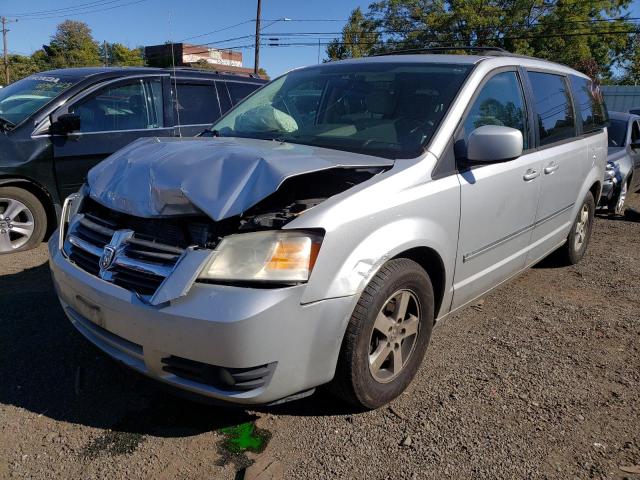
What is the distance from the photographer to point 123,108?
5.76 meters

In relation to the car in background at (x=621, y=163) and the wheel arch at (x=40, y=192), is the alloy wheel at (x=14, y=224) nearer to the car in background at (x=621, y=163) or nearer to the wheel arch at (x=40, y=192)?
the wheel arch at (x=40, y=192)

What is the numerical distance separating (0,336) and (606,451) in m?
3.60

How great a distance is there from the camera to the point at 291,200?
258cm

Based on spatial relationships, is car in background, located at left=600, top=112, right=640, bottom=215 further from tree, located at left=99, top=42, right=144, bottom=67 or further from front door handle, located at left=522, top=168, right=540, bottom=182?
tree, located at left=99, top=42, right=144, bottom=67

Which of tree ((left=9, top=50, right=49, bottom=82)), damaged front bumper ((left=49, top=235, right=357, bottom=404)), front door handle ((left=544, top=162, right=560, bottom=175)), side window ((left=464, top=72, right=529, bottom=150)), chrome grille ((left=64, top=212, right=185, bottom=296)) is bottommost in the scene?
damaged front bumper ((left=49, top=235, right=357, bottom=404))

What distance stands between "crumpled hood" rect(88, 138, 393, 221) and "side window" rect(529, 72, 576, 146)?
1854 millimetres

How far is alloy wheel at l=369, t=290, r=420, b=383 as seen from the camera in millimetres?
2703

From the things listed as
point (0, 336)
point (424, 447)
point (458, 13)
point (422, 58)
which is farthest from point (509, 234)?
point (458, 13)

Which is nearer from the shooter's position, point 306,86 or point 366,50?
point 306,86

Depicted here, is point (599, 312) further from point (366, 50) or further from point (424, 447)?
point (366, 50)

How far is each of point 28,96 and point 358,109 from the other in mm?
3996

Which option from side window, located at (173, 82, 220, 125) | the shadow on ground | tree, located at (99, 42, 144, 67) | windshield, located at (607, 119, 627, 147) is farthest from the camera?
tree, located at (99, 42, 144, 67)

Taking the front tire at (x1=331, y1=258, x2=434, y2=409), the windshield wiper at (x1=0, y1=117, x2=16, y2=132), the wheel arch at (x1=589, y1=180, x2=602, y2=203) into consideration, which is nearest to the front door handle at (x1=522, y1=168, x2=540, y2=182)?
the front tire at (x1=331, y1=258, x2=434, y2=409)

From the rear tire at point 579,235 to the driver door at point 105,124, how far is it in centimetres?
435
